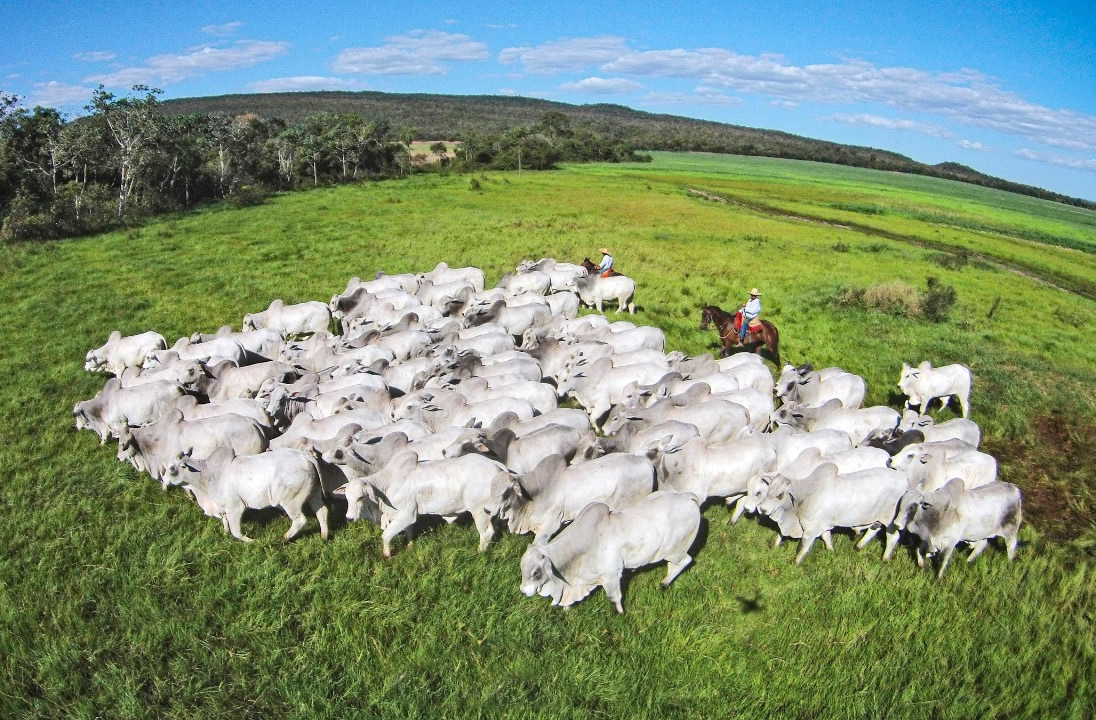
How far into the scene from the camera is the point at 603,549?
8.46 meters

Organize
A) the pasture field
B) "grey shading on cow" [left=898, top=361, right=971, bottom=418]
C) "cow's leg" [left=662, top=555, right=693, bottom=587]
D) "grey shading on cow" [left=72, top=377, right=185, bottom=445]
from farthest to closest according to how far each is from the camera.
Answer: "grey shading on cow" [left=898, top=361, right=971, bottom=418]
"grey shading on cow" [left=72, top=377, right=185, bottom=445]
"cow's leg" [left=662, top=555, right=693, bottom=587]
the pasture field

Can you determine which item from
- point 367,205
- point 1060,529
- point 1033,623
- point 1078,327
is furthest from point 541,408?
point 367,205

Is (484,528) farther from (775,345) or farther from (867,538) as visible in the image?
(775,345)

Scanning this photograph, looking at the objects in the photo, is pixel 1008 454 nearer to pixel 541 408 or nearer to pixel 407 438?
pixel 541 408

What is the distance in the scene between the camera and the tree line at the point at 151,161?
37688 mm

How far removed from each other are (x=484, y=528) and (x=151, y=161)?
46.8m

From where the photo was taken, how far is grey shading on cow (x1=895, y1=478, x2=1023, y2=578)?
967 centimetres

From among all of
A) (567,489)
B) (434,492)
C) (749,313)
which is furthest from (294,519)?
(749,313)

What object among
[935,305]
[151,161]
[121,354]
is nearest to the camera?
[121,354]

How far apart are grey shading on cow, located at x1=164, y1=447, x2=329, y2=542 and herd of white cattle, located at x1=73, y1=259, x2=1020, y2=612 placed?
3cm

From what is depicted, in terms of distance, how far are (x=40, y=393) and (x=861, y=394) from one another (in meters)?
18.3

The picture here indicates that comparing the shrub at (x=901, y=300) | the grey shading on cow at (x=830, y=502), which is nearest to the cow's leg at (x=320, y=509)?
the grey shading on cow at (x=830, y=502)

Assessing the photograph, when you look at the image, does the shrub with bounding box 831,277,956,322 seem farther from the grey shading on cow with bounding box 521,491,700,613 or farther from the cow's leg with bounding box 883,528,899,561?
the grey shading on cow with bounding box 521,491,700,613

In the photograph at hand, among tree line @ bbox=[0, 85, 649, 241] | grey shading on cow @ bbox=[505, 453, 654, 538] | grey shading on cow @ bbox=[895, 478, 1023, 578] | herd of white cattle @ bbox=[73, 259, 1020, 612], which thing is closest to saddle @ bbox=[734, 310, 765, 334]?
herd of white cattle @ bbox=[73, 259, 1020, 612]
